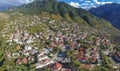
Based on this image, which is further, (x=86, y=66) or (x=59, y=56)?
(x=59, y=56)

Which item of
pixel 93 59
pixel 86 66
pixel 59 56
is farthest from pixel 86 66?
pixel 59 56

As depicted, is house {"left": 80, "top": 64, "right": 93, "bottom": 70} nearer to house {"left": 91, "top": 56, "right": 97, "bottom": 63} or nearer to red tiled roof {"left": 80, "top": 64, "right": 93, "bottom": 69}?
red tiled roof {"left": 80, "top": 64, "right": 93, "bottom": 69}

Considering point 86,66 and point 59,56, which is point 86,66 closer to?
point 86,66

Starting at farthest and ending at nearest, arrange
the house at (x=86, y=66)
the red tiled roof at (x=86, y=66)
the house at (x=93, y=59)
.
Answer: the house at (x=93, y=59), the red tiled roof at (x=86, y=66), the house at (x=86, y=66)

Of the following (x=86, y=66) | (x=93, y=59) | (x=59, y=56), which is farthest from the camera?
(x=59, y=56)

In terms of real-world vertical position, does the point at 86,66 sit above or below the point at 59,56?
below

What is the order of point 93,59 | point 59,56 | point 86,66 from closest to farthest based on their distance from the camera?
1. point 86,66
2. point 93,59
3. point 59,56

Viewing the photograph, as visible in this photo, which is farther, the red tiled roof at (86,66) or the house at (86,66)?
the red tiled roof at (86,66)

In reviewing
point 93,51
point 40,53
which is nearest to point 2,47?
point 40,53

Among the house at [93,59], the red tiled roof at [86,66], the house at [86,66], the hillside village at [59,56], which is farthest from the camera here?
the house at [93,59]

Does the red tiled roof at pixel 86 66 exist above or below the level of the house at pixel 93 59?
below

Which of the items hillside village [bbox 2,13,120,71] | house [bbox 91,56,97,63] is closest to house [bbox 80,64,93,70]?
hillside village [bbox 2,13,120,71]

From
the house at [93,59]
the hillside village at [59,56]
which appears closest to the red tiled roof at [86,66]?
the hillside village at [59,56]

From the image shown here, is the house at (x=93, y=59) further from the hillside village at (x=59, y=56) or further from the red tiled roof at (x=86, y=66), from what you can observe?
the red tiled roof at (x=86, y=66)
